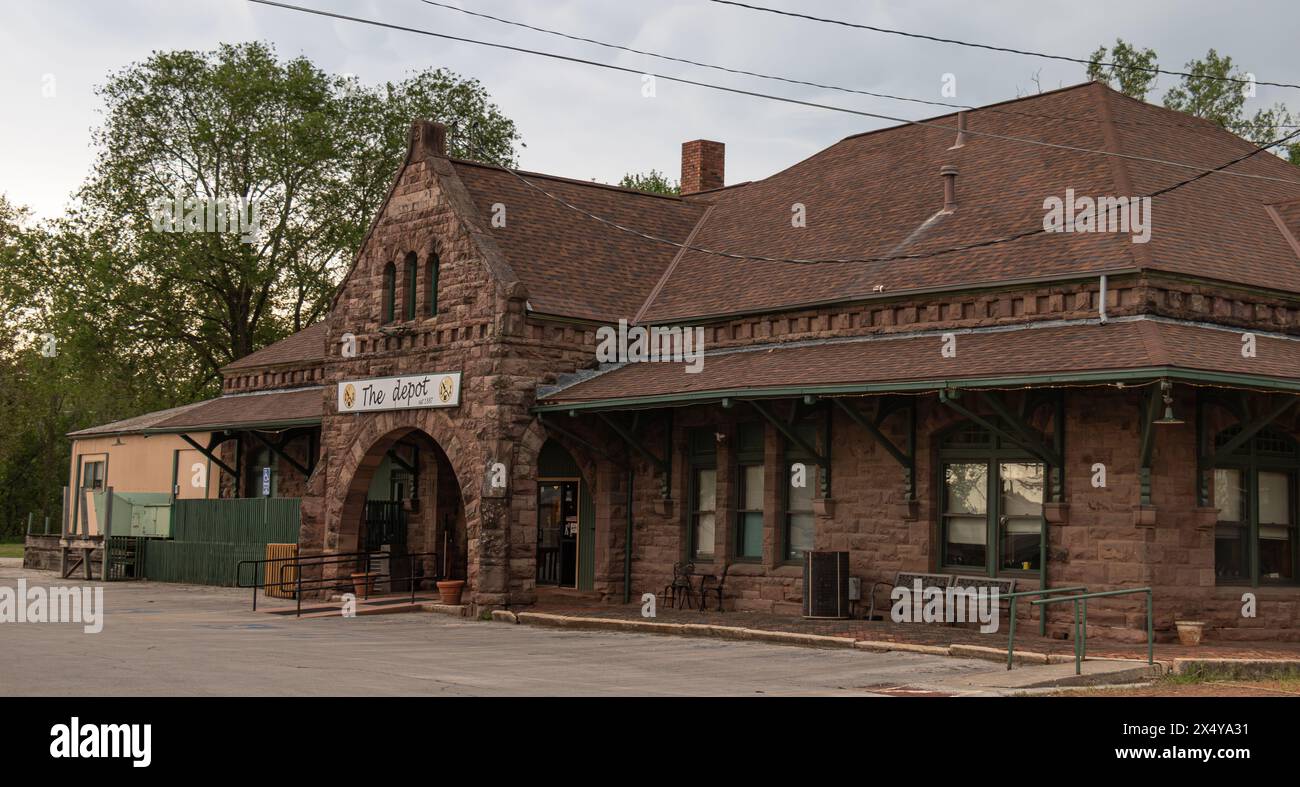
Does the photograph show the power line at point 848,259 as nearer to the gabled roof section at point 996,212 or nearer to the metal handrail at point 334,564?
the gabled roof section at point 996,212

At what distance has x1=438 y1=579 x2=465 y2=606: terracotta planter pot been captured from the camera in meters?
24.0

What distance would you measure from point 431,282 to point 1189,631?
14.2 metres

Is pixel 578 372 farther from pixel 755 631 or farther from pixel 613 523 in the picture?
pixel 755 631

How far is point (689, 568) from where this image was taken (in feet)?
76.0

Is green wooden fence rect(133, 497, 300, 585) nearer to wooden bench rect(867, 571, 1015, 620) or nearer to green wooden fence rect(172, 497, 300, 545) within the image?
green wooden fence rect(172, 497, 300, 545)

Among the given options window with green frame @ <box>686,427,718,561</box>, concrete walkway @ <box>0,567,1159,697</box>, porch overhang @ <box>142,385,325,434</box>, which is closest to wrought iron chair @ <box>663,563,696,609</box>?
window with green frame @ <box>686,427,718,561</box>

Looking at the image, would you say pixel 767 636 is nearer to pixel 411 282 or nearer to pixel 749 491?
pixel 749 491

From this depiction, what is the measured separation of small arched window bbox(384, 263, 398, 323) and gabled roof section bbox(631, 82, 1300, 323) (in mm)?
4803

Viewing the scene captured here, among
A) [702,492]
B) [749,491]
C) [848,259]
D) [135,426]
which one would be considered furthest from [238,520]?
[848,259]

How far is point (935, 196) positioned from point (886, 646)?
363 inches

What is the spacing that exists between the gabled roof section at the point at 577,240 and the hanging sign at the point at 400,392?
2.12 m

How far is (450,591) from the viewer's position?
24.1 metres

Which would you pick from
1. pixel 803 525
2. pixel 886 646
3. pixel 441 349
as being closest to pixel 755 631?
pixel 886 646

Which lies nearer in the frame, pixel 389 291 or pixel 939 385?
pixel 939 385
